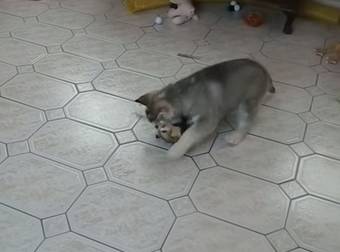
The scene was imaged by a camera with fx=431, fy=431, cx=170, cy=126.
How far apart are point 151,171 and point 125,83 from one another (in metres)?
0.54

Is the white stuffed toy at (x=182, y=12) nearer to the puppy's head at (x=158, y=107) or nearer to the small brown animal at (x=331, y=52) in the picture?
the small brown animal at (x=331, y=52)

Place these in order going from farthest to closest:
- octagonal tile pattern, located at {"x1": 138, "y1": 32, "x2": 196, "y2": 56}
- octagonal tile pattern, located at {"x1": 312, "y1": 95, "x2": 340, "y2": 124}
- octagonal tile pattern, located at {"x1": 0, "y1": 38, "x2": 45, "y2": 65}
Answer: octagonal tile pattern, located at {"x1": 138, "y1": 32, "x2": 196, "y2": 56} < octagonal tile pattern, located at {"x1": 0, "y1": 38, "x2": 45, "y2": 65} < octagonal tile pattern, located at {"x1": 312, "y1": 95, "x2": 340, "y2": 124}

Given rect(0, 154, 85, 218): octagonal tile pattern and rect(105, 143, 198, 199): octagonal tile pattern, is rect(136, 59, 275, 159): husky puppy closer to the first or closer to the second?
rect(105, 143, 198, 199): octagonal tile pattern

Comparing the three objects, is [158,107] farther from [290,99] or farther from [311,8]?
[311,8]

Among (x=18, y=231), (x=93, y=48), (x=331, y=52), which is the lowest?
(x=18, y=231)

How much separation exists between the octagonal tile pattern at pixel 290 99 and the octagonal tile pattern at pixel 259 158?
0.24 m

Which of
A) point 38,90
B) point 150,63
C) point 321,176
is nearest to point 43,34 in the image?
point 38,90

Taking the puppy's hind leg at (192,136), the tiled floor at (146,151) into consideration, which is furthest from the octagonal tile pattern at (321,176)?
the puppy's hind leg at (192,136)

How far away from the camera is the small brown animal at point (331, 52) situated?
2.10 metres

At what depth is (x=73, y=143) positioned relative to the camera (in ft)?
5.27

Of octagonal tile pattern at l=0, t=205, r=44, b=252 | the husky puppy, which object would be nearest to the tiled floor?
octagonal tile pattern at l=0, t=205, r=44, b=252

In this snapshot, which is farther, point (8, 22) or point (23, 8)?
point (23, 8)

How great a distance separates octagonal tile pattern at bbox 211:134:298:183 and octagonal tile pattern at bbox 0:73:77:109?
2.25ft

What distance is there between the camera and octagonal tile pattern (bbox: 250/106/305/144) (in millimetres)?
1676
